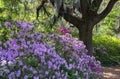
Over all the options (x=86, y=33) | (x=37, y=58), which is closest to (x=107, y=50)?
(x=86, y=33)

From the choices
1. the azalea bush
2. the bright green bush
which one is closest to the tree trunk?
the bright green bush

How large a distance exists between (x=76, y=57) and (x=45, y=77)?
1037 millimetres

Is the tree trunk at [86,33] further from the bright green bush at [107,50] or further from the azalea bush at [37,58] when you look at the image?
the azalea bush at [37,58]

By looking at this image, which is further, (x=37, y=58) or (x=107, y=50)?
(x=107, y=50)

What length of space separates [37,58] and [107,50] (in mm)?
13718

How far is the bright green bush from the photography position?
50.7 feet

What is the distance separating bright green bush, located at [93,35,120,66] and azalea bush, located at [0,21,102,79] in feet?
34.5

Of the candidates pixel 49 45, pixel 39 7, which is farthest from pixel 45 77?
pixel 39 7

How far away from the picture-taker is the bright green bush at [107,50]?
1545 centimetres

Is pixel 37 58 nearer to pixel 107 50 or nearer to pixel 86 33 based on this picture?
pixel 86 33

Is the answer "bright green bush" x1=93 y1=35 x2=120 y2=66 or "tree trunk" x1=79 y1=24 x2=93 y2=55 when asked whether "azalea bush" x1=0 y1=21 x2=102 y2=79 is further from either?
"bright green bush" x1=93 y1=35 x2=120 y2=66

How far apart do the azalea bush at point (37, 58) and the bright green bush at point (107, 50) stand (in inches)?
414

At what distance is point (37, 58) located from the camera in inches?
→ 152

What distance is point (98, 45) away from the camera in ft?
57.3
